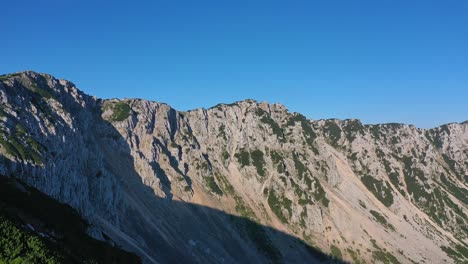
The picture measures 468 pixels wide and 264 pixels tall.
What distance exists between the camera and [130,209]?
14038 cm

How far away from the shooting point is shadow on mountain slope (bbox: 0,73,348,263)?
116562mm

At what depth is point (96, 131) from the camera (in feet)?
590

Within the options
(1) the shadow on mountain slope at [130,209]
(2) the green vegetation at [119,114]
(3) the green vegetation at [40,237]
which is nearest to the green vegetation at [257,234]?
(1) the shadow on mountain slope at [130,209]

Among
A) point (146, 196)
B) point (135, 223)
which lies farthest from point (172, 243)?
point (146, 196)

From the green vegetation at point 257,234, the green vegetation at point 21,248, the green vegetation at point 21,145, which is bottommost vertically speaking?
the green vegetation at point 257,234

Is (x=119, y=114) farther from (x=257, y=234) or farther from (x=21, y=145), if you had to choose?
(x=21, y=145)

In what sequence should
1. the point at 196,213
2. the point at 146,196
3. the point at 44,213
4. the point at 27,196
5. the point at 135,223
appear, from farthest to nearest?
the point at 196,213 → the point at 146,196 → the point at 135,223 → the point at 27,196 → the point at 44,213

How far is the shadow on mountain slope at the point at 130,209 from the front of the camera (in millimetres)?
116562

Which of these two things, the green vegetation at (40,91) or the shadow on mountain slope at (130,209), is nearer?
the shadow on mountain slope at (130,209)

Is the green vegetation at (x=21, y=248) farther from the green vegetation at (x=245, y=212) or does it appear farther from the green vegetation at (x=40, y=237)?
the green vegetation at (x=245, y=212)

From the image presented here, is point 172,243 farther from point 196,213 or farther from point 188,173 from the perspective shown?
point 188,173

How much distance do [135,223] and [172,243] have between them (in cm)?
1397

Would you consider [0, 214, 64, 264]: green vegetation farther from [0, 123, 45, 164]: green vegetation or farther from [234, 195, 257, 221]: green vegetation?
[234, 195, 257, 221]: green vegetation

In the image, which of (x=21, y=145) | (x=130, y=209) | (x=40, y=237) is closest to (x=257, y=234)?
(x=130, y=209)
